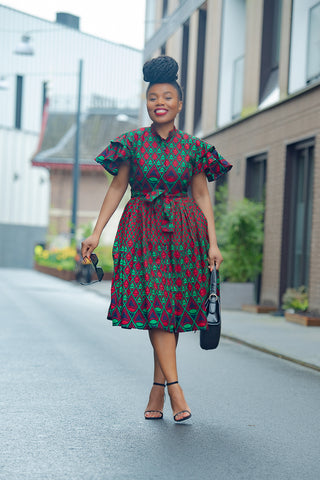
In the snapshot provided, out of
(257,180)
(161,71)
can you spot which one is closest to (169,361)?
(161,71)

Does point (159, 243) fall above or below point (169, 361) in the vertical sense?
above

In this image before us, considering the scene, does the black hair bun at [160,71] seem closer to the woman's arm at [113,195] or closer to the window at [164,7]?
the woman's arm at [113,195]

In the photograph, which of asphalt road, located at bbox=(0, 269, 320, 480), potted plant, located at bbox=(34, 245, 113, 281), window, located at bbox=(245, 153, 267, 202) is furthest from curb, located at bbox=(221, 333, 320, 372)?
potted plant, located at bbox=(34, 245, 113, 281)

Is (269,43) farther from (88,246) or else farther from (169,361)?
(169,361)

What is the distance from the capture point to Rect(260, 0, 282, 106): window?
17.1 m

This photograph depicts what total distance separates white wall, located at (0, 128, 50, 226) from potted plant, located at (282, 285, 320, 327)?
37.5 metres

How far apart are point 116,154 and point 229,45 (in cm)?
1518

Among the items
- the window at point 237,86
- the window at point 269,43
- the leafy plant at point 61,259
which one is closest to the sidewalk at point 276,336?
the window at point 269,43

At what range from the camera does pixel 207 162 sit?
199 inches

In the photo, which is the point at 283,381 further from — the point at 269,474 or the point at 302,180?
the point at 302,180

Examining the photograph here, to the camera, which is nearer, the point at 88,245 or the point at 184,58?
the point at 88,245

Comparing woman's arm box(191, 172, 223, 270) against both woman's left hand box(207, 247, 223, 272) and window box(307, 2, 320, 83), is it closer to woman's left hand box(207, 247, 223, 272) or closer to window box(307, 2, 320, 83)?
woman's left hand box(207, 247, 223, 272)

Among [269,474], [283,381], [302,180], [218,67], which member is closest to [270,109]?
[302,180]

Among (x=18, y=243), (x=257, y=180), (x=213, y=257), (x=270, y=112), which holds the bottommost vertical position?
(x=18, y=243)
